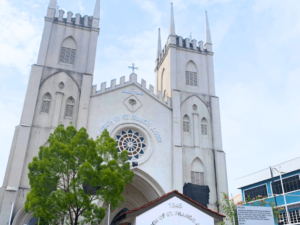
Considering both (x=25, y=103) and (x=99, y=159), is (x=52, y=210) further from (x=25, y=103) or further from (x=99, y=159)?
(x=25, y=103)

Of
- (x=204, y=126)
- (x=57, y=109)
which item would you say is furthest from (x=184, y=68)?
(x=57, y=109)

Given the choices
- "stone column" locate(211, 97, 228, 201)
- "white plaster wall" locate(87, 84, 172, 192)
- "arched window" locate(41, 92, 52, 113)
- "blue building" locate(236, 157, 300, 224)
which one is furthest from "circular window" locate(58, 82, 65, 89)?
"blue building" locate(236, 157, 300, 224)

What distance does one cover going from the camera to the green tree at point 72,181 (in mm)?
12453

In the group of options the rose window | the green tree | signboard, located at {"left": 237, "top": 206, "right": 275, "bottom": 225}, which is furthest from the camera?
the rose window

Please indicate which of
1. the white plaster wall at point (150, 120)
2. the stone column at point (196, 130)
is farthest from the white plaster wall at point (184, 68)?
the white plaster wall at point (150, 120)

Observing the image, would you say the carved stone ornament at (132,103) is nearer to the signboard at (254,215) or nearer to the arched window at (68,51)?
the arched window at (68,51)

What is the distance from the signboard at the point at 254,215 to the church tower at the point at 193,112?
959cm

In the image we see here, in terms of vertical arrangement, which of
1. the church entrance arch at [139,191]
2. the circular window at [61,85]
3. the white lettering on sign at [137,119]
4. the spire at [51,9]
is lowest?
the church entrance arch at [139,191]

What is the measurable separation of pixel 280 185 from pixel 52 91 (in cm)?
2162

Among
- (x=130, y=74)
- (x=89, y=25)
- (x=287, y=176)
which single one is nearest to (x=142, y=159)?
(x=130, y=74)

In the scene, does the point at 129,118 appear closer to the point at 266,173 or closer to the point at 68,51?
the point at 68,51

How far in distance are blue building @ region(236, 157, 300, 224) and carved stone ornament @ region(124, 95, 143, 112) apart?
11.5 meters

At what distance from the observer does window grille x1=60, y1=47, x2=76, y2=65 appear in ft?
78.1

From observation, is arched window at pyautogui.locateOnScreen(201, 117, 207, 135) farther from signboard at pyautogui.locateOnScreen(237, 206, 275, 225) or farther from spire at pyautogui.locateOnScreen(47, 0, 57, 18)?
spire at pyautogui.locateOnScreen(47, 0, 57, 18)
